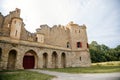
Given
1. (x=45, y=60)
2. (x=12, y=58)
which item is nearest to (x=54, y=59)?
(x=45, y=60)

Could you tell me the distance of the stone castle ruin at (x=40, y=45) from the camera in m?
12.8


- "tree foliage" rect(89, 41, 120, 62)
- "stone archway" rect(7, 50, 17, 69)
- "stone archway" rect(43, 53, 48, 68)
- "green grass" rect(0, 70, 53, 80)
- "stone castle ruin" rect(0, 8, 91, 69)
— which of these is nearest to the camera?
"green grass" rect(0, 70, 53, 80)

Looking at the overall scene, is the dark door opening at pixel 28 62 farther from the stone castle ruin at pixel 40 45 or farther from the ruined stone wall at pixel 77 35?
the ruined stone wall at pixel 77 35

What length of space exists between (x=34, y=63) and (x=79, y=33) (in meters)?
11.2

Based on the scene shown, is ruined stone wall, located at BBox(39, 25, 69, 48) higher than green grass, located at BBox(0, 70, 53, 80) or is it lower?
higher

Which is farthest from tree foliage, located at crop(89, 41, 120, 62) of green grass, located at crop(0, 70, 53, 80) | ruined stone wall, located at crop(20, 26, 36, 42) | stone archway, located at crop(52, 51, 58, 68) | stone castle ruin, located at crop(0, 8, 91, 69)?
green grass, located at crop(0, 70, 53, 80)

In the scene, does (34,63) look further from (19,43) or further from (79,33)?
(79,33)

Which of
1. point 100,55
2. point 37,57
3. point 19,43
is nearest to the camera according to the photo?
point 19,43

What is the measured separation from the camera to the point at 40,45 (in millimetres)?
15711

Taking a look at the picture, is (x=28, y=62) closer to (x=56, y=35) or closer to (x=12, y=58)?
(x=12, y=58)

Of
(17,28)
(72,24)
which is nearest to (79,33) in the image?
(72,24)

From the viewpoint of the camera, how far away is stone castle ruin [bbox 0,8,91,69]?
41.9 ft

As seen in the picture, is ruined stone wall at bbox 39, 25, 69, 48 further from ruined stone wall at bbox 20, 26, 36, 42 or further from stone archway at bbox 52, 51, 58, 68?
stone archway at bbox 52, 51, 58, 68

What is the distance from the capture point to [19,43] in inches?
523
